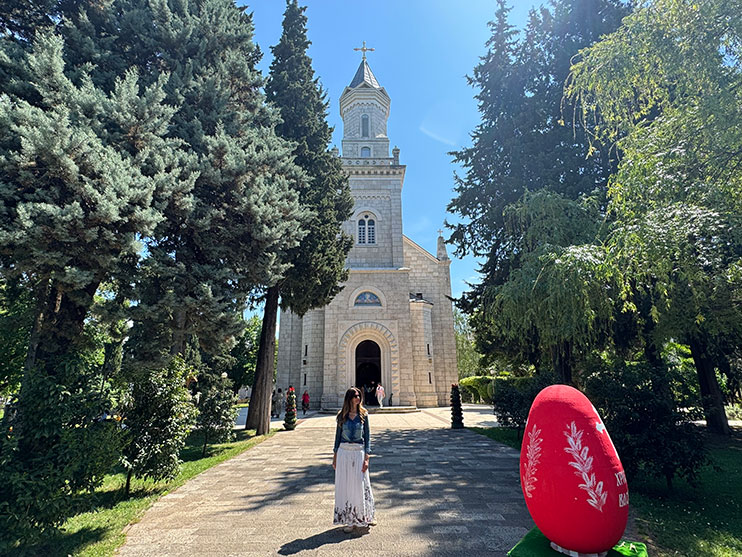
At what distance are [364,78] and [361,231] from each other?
13.0m

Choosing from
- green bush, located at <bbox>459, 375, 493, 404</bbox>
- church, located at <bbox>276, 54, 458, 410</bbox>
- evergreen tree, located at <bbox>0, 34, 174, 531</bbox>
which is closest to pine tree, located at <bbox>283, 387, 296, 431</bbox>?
church, located at <bbox>276, 54, 458, 410</bbox>

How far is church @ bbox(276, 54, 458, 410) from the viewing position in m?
22.4

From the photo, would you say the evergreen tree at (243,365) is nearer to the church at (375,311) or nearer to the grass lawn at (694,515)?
the church at (375,311)

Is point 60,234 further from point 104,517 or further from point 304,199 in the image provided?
point 304,199

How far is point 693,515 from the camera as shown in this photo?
5121 mm

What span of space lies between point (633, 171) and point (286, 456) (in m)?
9.45

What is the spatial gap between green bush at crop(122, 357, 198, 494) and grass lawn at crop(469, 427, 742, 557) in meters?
6.88

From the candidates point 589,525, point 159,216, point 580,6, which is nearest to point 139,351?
point 159,216

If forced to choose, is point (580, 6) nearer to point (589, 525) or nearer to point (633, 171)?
point (633, 171)

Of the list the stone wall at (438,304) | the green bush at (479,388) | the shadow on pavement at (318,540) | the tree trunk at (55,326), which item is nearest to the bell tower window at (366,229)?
the stone wall at (438,304)

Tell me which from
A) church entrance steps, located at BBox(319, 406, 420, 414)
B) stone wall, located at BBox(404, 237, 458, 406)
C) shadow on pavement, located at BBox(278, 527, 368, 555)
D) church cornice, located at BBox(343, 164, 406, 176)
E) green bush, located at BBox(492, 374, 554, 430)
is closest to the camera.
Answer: shadow on pavement, located at BBox(278, 527, 368, 555)

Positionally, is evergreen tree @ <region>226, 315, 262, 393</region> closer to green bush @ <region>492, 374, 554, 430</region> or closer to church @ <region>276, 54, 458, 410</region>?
church @ <region>276, 54, 458, 410</region>

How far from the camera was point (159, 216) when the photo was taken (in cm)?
605

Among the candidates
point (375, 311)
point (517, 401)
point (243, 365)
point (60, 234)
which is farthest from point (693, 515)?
point (243, 365)
